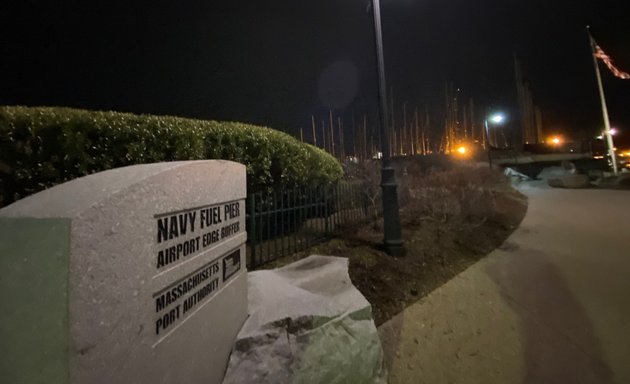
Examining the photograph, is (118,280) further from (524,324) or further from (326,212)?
(326,212)

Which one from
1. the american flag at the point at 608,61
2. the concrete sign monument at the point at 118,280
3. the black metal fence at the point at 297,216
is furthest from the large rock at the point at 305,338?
the american flag at the point at 608,61

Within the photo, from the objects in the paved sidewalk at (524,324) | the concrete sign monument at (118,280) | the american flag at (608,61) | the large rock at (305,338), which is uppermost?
the american flag at (608,61)

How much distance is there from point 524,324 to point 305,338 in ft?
10.4

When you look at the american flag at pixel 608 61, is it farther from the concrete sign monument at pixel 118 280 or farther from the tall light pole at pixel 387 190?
Answer: the concrete sign monument at pixel 118 280

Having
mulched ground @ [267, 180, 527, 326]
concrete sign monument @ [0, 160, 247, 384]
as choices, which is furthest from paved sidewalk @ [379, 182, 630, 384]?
concrete sign monument @ [0, 160, 247, 384]

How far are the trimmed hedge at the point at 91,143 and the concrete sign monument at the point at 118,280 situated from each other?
262cm

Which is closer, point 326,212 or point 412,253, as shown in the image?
point 412,253

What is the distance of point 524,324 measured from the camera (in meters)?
4.24

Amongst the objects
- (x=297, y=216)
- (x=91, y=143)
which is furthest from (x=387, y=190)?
(x=91, y=143)

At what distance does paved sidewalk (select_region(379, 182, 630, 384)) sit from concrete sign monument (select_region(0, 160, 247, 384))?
240 cm

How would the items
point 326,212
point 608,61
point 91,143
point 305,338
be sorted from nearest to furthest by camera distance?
point 305,338, point 91,143, point 326,212, point 608,61

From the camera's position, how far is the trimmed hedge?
3.78 m

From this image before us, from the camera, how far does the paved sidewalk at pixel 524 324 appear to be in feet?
11.4

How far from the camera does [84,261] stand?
1453mm
